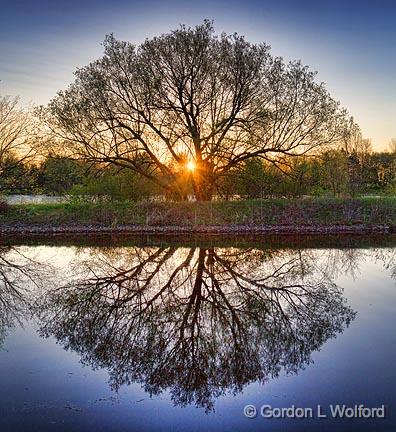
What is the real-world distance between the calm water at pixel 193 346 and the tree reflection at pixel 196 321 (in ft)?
0.10

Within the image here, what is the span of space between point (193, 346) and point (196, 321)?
3.75 ft

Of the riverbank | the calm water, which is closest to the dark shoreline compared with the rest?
the riverbank

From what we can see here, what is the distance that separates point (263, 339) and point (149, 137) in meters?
20.7

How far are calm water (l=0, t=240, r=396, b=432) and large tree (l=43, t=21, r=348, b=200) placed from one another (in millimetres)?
13744

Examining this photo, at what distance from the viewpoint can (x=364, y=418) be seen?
4957 millimetres

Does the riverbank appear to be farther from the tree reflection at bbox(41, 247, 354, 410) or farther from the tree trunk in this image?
the tree reflection at bbox(41, 247, 354, 410)

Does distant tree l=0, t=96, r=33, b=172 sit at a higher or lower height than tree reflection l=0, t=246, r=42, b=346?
higher

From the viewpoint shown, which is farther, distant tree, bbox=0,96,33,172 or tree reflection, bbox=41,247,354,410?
distant tree, bbox=0,96,33,172

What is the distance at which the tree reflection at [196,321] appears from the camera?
6.12m

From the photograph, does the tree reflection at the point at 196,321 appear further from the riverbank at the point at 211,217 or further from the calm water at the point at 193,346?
the riverbank at the point at 211,217

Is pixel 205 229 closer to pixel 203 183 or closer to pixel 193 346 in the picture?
pixel 203 183

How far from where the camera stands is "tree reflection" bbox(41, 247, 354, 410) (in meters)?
6.12

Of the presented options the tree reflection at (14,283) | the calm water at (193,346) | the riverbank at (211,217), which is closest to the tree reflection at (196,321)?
the calm water at (193,346)

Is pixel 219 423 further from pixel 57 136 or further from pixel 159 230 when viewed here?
pixel 57 136
